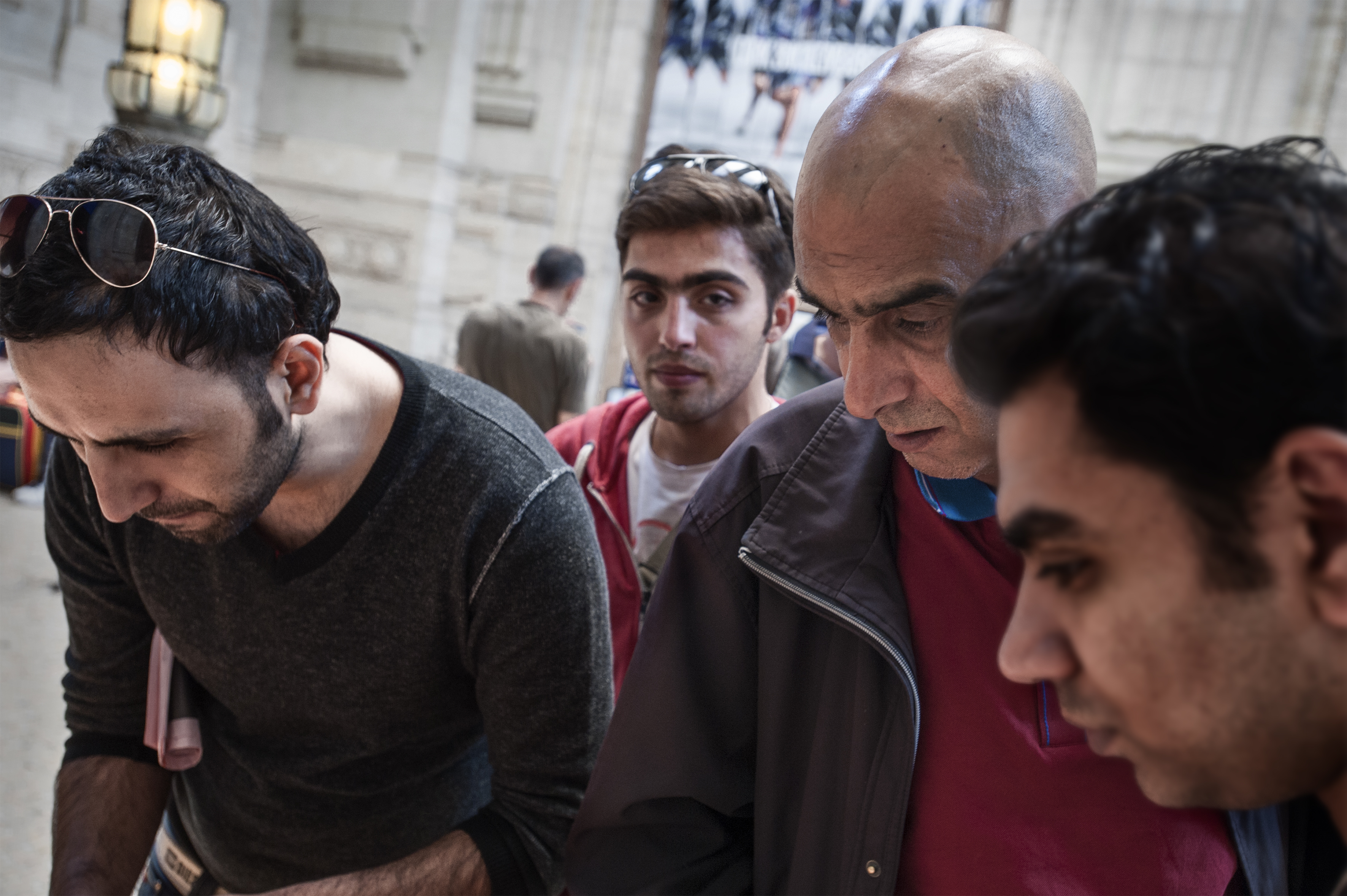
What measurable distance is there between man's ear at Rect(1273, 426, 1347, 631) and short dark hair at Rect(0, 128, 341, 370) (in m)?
1.26

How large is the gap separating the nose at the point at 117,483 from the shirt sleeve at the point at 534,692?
481 millimetres

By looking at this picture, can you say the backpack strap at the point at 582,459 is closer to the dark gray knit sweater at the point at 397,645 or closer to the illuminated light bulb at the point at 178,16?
the dark gray knit sweater at the point at 397,645

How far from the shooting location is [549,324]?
3965 mm

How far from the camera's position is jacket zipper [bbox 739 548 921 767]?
111cm

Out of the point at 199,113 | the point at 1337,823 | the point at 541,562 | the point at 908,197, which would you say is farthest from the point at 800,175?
the point at 199,113

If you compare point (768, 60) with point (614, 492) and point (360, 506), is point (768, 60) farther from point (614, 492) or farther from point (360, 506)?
point (360, 506)

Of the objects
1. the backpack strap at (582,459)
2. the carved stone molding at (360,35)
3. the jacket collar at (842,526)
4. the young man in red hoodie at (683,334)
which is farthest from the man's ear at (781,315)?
the carved stone molding at (360,35)

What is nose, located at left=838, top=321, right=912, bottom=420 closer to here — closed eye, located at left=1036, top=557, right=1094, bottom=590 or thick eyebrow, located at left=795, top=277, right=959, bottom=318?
thick eyebrow, located at left=795, top=277, right=959, bottom=318

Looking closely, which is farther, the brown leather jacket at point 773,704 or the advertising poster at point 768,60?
the advertising poster at point 768,60

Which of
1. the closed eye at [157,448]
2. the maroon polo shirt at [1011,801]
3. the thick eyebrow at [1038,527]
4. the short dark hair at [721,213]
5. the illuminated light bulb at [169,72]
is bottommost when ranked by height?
the maroon polo shirt at [1011,801]

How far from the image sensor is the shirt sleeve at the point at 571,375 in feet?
12.9

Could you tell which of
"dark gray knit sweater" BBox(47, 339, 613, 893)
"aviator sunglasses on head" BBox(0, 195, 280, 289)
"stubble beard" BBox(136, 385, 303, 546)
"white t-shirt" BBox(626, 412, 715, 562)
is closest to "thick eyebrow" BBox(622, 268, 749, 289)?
"white t-shirt" BBox(626, 412, 715, 562)

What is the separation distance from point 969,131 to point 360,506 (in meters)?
1.00

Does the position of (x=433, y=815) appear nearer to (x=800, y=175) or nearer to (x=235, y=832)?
(x=235, y=832)
